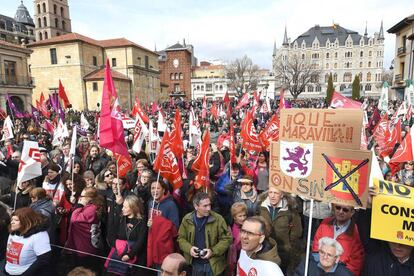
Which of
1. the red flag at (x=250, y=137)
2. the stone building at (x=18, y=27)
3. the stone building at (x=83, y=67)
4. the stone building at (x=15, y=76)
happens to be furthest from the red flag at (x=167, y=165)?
the stone building at (x=18, y=27)

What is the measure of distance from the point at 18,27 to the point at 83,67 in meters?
49.3

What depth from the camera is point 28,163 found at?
4.81 metres

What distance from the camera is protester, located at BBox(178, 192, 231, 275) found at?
3.47 meters

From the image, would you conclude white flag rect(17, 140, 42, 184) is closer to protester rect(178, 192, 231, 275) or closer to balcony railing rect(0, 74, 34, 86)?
protester rect(178, 192, 231, 275)

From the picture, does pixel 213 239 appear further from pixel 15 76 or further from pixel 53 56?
pixel 53 56

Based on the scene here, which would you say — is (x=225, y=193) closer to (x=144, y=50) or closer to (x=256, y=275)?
(x=256, y=275)

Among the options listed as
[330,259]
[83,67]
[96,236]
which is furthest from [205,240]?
[83,67]

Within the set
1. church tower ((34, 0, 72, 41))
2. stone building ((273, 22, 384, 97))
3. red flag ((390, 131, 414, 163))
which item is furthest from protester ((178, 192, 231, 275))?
stone building ((273, 22, 384, 97))

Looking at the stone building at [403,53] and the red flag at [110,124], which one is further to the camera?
the stone building at [403,53]

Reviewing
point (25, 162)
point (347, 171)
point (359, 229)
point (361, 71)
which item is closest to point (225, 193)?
point (359, 229)

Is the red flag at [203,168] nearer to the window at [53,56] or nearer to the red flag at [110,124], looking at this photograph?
the red flag at [110,124]

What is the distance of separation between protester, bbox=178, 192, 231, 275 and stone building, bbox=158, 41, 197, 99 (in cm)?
7395

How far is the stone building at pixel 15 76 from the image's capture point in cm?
3344

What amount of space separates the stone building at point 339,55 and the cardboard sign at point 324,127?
91.4m
